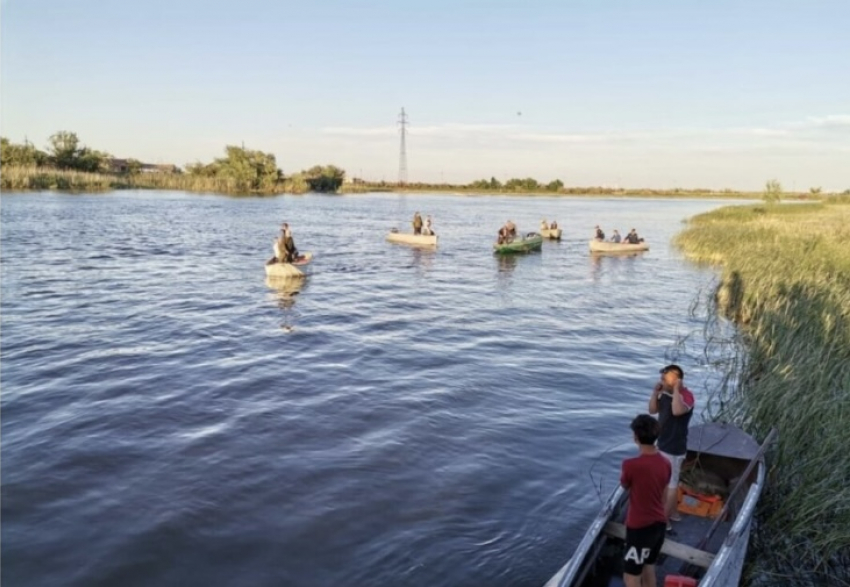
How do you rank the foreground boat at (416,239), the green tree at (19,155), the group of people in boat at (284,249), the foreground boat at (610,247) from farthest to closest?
the green tree at (19,155) → the foreground boat at (416,239) → the foreground boat at (610,247) → the group of people in boat at (284,249)

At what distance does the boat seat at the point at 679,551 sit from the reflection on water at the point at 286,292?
553 inches

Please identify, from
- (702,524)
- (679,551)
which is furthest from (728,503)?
(679,551)

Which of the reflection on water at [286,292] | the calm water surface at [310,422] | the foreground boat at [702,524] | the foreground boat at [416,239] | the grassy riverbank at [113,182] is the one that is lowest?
the calm water surface at [310,422]

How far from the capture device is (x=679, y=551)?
631cm

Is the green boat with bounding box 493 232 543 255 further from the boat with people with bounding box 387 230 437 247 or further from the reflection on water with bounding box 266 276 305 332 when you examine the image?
the reflection on water with bounding box 266 276 305 332

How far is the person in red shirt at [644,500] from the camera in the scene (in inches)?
224

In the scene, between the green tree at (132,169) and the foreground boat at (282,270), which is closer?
the foreground boat at (282,270)

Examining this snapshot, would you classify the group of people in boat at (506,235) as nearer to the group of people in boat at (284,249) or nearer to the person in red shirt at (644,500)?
the group of people in boat at (284,249)

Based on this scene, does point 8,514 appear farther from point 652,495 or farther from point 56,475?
point 652,495

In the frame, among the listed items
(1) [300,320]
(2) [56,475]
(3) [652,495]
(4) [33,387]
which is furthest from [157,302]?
(3) [652,495]

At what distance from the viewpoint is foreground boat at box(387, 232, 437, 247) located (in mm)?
40156

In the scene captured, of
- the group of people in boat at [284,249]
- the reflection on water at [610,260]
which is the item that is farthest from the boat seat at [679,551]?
the reflection on water at [610,260]

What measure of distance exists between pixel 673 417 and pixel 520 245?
3106 cm

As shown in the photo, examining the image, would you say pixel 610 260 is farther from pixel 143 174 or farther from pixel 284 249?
pixel 143 174
